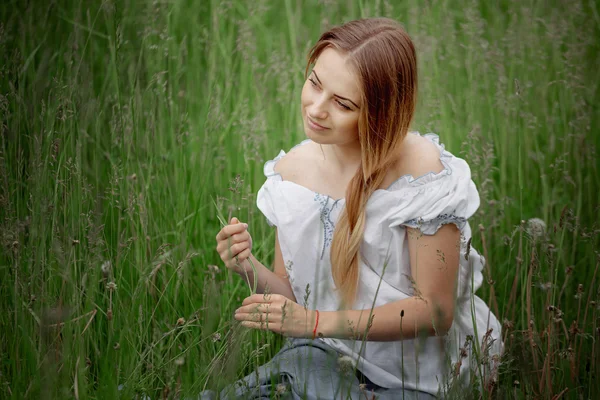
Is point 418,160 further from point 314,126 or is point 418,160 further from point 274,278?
point 274,278

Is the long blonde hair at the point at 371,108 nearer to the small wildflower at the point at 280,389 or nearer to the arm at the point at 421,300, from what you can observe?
the arm at the point at 421,300

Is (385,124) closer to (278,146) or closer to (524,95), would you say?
(278,146)

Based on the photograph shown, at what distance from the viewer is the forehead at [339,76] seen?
197 cm

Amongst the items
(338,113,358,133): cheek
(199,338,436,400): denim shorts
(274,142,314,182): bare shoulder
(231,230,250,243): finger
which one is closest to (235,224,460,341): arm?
(199,338,436,400): denim shorts

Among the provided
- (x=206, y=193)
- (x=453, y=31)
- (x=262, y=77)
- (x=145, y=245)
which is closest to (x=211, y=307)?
(x=145, y=245)

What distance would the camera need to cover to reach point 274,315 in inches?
72.5

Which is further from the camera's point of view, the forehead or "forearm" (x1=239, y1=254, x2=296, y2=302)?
"forearm" (x1=239, y1=254, x2=296, y2=302)

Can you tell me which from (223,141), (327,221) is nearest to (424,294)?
(327,221)

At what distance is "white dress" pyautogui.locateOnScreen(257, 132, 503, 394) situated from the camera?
204 cm

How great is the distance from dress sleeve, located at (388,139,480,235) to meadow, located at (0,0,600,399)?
102 mm

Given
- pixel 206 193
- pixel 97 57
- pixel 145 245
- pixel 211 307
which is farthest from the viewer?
pixel 97 57

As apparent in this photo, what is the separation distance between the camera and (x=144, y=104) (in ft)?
9.99

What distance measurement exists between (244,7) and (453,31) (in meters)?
1.08

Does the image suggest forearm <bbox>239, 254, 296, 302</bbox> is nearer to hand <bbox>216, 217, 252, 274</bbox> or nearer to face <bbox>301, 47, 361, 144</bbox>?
hand <bbox>216, 217, 252, 274</bbox>
